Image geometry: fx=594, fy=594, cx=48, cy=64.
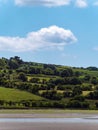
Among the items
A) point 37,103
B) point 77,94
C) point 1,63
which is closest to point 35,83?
point 77,94

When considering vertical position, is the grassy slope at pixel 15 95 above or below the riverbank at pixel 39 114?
above

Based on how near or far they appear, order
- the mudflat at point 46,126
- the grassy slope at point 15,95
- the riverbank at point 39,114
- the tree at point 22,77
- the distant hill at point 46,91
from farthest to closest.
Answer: the tree at point 22,77 → the grassy slope at point 15,95 → the distant hill at point 46,91 → the riverbank at point 39,114 → the mudflat at point 46,126

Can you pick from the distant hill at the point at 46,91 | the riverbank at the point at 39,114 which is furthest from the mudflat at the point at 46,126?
the distant hill at the point at 46,91

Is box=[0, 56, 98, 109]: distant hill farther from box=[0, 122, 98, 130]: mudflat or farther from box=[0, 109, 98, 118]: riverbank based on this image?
box=[0, 122, 98, 130]: mudflat

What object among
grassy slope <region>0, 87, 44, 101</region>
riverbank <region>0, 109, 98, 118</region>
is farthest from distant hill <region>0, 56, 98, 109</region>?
riverbank <region>0, 109, 98, 118</region>

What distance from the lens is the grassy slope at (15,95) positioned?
425 feet

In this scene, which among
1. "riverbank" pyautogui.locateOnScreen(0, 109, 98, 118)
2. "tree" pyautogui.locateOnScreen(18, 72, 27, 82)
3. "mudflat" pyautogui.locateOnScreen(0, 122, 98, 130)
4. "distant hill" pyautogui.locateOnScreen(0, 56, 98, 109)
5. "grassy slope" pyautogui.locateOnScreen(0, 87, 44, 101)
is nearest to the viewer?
"mudflat" pyautogui.locateOnScreen(0, 122, 98, 130)

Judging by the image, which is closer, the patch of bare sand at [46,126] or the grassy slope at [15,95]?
→ the patch of bare sand at [46,126]

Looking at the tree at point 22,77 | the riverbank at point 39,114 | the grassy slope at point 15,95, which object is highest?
the tree at point 22,77

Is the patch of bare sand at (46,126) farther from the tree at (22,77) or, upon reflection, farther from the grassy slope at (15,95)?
the tree at (22,77)

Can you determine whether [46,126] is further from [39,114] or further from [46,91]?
[46,91]

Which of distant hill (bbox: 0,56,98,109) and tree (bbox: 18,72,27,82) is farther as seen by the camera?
tree (bbox: 18,72,27,82)

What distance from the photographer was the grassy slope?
5103 inches

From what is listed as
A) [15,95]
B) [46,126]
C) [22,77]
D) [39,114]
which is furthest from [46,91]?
[46,126]
